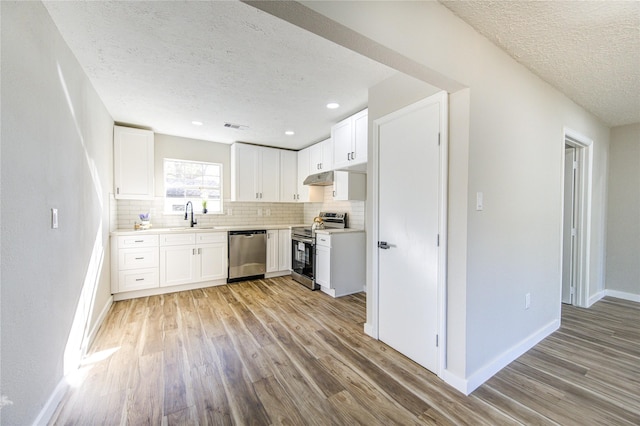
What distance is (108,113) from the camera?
328 centimetres

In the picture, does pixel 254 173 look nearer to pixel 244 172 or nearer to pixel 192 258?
pixel 244 172

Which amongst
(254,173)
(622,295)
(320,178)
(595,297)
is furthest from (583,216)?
(254,173)

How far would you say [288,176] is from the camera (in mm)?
5180

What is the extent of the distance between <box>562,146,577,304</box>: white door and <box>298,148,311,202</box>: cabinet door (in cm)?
370

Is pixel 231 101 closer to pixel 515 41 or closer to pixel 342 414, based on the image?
pixel 515 41

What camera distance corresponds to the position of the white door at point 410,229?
1.99 m

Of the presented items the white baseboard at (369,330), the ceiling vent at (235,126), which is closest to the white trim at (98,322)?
the white baseboard at (369,330)

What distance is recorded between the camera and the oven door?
4039 mm

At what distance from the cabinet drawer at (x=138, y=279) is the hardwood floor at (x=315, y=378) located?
634 millimetres

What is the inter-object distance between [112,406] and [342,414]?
1460 mm

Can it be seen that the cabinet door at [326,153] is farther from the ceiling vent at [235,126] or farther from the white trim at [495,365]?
the white trim at [495,365]

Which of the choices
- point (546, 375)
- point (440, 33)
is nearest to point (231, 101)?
point (440, 33)

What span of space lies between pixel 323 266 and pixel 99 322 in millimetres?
2627

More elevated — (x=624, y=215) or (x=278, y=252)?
(x=624, y=215)
